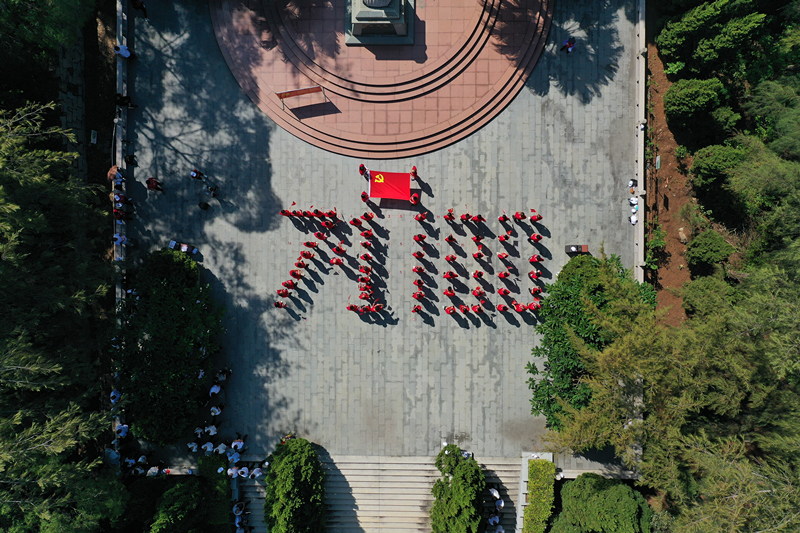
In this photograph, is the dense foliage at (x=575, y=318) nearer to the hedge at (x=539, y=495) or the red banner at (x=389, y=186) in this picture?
the hedge at (x=539, y=495)

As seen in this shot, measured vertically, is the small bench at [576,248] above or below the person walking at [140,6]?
below

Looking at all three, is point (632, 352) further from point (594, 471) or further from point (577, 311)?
point (594, 471)

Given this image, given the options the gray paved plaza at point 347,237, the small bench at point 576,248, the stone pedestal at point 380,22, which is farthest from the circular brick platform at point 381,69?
the small bench at point 576,248

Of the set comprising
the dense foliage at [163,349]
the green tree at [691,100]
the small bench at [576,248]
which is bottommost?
the dense foliage at [163,349]

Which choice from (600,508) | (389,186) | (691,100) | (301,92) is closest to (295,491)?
(600,508)

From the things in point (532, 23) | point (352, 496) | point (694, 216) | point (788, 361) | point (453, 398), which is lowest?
point (352, 496)

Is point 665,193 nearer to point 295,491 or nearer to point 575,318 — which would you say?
point 575,318

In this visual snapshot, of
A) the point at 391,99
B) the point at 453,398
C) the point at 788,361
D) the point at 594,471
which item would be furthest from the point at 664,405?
the point at 391,99
